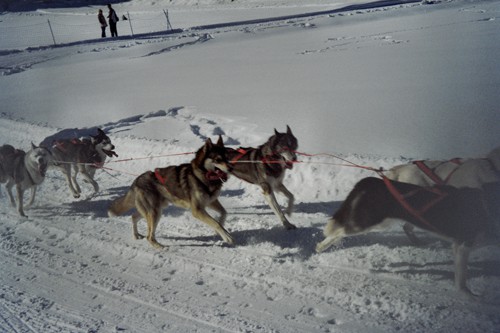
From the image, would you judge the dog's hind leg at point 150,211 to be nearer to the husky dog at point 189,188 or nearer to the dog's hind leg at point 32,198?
the husky dog at point 189,188

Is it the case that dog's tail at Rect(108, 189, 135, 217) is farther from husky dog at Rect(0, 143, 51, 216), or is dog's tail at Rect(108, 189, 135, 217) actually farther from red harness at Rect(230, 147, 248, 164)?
husky dog at Rect(0, 143, 51, 216)

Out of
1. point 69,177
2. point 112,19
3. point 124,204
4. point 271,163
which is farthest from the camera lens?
point 112,19

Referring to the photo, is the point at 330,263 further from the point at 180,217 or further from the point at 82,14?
the point at 82,14

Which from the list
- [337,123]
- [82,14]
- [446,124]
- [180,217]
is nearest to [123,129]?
[180,217]

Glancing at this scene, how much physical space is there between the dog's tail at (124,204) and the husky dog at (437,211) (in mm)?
2260

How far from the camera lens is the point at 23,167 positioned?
5.46 meters

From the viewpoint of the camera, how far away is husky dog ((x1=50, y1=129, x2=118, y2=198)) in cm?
581

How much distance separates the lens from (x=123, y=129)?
7719mm

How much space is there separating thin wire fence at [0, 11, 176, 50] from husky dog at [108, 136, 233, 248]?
58.8 feet

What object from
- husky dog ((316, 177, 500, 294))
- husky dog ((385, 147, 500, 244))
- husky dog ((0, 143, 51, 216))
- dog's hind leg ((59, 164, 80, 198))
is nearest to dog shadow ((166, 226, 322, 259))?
husky dog ((316, 177, 500, 294))

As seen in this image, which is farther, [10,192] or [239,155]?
[10,192]

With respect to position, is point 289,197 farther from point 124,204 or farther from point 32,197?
point 32,197

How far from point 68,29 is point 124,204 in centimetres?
2479

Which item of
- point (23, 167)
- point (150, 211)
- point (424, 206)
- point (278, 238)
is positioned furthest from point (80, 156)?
point (424, 206)
